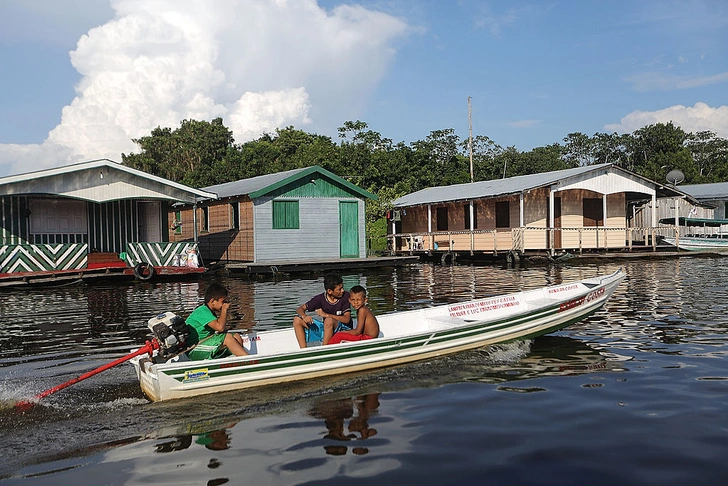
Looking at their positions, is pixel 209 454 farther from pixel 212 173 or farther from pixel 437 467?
pixel 212 173

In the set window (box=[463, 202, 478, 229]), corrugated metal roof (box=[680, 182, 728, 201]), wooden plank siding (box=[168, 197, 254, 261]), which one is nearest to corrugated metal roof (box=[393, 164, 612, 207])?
window (box=[463, 202, 478, 229])

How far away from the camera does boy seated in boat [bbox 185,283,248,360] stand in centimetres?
763

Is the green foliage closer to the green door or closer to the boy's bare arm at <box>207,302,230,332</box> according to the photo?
the green door

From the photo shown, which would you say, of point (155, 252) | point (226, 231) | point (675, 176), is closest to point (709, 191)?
point (675, 176)

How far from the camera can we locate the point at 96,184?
22.0m

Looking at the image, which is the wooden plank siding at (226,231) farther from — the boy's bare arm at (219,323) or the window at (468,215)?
the boy's bare arm at (219,323)

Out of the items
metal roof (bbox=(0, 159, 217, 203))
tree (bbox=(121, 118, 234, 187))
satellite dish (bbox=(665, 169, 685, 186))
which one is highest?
tree (bbox=(121, 118, 234, 187))

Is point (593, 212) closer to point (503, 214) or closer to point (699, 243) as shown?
point (503, 214)

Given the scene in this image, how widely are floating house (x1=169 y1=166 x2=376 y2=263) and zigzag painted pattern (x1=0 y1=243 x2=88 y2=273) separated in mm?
4718

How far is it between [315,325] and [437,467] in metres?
4.03

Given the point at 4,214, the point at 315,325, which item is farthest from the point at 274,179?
the point at 315,325

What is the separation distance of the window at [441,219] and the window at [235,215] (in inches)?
556

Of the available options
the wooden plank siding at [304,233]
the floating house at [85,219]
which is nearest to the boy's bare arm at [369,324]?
the floating house at [85,219]

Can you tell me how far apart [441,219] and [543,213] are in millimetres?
6505
